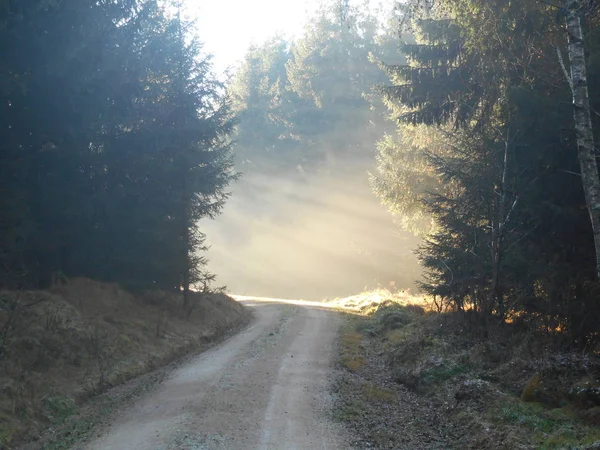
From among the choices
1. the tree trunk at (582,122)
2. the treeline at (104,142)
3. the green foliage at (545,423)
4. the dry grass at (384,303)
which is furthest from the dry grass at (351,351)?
the treeline at (104,142)

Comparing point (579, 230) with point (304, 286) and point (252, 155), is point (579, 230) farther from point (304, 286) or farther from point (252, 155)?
point (252, 155)

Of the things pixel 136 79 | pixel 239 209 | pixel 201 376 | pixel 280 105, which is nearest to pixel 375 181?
pixel 136 79

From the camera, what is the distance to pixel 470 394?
9.66m

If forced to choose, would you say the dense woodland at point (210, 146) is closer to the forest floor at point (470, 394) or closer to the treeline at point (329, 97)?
the forest floor at point (470, 394)

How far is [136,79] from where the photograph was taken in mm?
17391

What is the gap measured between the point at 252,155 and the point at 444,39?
5190cm

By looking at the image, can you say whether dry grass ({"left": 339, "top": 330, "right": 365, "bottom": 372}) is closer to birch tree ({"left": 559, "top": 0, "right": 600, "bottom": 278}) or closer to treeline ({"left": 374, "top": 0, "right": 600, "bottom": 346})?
treeline ({"left": 374, "top": 0, "right": 600, "bottom": 346})

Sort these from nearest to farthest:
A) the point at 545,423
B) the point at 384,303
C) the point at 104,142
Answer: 1. the point at 545,423
2. the point at 104,142
3. the point at 384,303

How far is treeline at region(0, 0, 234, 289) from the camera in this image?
13.7 m

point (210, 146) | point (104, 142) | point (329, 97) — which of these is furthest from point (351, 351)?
point (329, 97)

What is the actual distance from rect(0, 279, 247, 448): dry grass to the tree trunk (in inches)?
436

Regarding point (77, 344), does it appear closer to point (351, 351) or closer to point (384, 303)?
point (351, 351)

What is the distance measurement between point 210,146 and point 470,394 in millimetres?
15764

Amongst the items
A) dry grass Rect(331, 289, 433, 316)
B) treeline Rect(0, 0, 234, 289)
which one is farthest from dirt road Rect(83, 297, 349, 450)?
dry grass Rect(331, 289, 433, 316)
